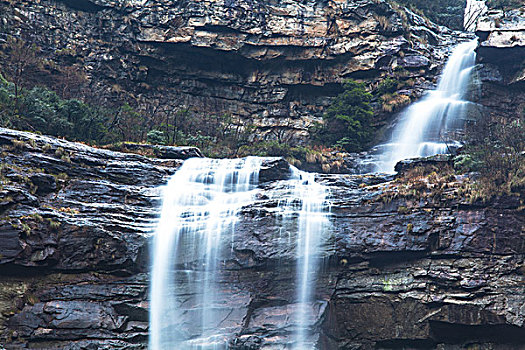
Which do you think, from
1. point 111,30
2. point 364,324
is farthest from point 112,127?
point 364,324

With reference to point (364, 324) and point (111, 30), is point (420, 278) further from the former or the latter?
point (111, 30)

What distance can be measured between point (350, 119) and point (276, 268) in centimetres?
1257

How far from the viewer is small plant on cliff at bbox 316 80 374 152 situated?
961 inches

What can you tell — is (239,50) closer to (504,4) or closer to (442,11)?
(504,4)

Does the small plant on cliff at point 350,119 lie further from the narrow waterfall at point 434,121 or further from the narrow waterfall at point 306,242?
the narrow waterfall at point 306,242

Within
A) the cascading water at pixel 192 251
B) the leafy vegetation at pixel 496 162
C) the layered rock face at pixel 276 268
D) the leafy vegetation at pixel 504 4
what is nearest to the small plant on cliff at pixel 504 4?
the leafy vegetation at pixel 504 4

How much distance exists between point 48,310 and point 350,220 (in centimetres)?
933

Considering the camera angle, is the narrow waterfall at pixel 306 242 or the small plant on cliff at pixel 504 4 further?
the small plant on cliff at pixel 504 4

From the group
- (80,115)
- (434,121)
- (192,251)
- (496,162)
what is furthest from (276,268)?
(434,121)

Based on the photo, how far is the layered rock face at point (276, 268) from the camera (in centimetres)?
1277

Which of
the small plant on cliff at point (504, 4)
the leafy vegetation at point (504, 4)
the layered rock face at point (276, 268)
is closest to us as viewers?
the layered rock face at point (276, 268)

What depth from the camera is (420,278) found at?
44.5 feet

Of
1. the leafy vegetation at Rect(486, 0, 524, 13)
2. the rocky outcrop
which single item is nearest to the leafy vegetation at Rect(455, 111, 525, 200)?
the rocky outcrop

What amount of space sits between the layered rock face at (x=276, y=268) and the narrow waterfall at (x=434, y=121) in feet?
23.5
